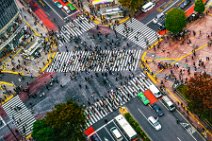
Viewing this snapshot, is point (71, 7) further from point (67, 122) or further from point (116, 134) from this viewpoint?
point (67, 122)

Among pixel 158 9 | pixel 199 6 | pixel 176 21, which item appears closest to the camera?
pixel 176 21

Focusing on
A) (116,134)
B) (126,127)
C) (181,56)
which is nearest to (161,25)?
(181,56)

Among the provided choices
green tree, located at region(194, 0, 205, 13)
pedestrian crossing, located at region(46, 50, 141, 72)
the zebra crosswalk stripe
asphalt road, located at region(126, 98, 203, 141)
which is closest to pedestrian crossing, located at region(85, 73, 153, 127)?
the zebra crosswalk stripe

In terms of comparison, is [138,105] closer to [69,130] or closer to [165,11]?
[69,130]

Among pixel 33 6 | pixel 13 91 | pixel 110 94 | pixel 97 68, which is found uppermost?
pixel 33 6

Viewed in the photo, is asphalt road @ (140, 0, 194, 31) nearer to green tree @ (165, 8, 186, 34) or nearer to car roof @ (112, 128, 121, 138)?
green tree @ (165, 8, 186, 34)

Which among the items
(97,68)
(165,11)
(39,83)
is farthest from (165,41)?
(39,83)

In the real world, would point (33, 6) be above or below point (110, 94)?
above
